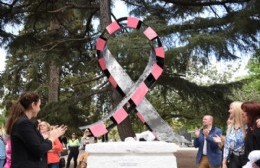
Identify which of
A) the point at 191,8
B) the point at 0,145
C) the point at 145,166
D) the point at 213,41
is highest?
the point at 191,8

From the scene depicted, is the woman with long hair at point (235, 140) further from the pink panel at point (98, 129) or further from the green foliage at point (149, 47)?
the green foliage at point (149, 47)

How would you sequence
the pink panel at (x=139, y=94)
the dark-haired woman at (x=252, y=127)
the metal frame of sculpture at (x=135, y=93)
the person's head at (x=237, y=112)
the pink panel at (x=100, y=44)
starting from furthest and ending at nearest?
the pink panel at (x=100, y=44), the pink panel at (x=139, y=94), the metal frame of sculpture at (x=135, y=93), the person's head at (x=237, y=112), the dark-haired woman at (x=252, y=127)

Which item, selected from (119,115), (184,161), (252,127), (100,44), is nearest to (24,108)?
(252,127)

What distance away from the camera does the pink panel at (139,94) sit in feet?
25.1

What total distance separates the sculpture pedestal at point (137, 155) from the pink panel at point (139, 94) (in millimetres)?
2335

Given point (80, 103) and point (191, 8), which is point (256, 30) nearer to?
point (191, 8)

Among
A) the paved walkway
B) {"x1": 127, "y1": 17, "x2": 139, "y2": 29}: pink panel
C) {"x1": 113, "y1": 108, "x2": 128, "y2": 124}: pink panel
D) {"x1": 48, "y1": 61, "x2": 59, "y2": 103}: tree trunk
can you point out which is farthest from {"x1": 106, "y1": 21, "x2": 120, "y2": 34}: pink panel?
{"x1": 48, "y1": 61, "x2": 59, "y2": 103}: tree trunk

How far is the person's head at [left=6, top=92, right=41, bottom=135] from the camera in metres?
4.09

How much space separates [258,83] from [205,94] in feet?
103

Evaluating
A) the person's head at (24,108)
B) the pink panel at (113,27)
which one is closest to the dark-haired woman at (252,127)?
the person's head at (24,108)

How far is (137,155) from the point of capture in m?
5.31

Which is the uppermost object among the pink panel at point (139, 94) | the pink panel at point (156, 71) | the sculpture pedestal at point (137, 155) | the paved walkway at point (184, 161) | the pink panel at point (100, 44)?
the pink panel at point (100, 44)

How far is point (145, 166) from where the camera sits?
5.28 m

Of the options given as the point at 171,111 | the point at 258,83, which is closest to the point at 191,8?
the point at 171,111
